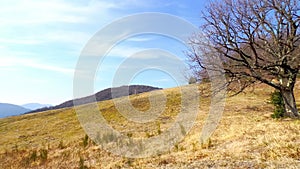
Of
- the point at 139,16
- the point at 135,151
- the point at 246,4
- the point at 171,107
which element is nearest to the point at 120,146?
the point at 135,151

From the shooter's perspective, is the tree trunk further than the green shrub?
No

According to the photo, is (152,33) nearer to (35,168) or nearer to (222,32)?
(222,32)

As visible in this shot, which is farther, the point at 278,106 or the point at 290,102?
the point at 278,106

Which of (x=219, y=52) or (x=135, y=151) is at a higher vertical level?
(x=219, y=52)

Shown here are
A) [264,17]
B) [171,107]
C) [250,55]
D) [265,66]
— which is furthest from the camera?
[171,107]

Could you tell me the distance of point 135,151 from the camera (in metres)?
18.2

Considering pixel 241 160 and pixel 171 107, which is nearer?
pixel 241 160

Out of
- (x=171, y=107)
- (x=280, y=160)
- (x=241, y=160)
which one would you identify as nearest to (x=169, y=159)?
(x=241, y=160)

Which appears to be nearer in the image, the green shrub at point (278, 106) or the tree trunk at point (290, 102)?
the tree trunk at point (290, 102)

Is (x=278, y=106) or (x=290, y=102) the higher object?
(x=290, y=102)

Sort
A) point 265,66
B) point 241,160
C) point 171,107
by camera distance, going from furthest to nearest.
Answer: point 171,107, point 265,66, point 241,160

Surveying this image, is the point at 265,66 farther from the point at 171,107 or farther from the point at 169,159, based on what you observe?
the point at 171,107

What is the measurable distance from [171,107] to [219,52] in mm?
34119


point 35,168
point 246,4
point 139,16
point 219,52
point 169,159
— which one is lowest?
point 35,168
